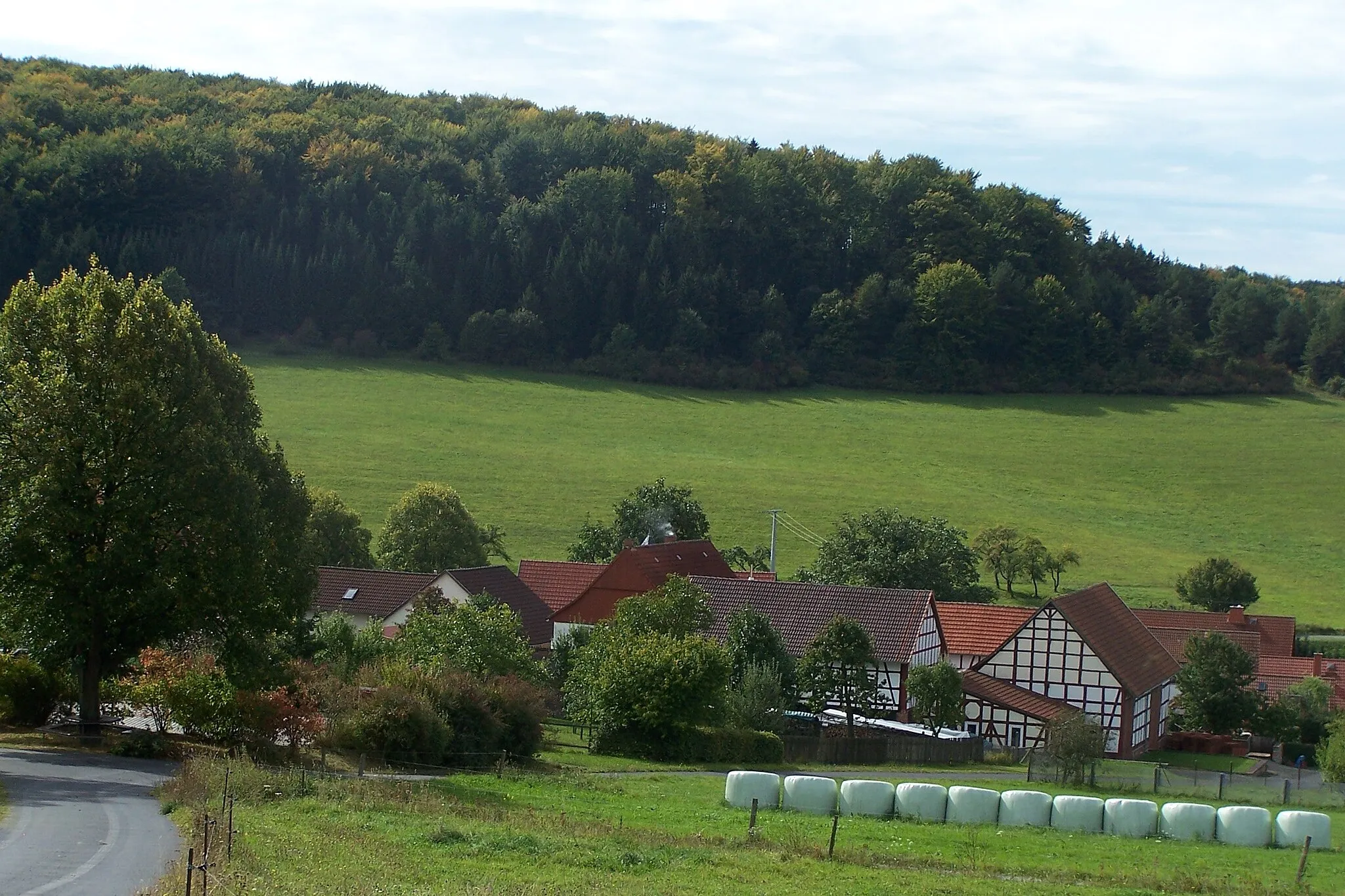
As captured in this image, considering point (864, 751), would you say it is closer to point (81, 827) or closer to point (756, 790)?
point (756, 790)

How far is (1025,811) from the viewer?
25.1 m

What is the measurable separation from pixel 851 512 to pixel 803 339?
41.6 m

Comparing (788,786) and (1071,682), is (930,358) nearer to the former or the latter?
(1071,682)

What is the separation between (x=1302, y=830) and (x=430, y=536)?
47.1m

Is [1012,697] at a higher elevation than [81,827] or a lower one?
lower

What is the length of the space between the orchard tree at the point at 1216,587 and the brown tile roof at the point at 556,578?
28.8 meters

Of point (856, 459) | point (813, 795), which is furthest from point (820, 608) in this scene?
point (856, 459)

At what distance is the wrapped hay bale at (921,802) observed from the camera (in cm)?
2477

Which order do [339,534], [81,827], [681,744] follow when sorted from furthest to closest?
[339,534], [681,744], [81,827]

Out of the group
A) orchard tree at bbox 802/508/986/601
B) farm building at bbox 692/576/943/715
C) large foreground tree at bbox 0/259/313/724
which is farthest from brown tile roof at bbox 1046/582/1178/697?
large foreground tree at bbox 0/259/313/724

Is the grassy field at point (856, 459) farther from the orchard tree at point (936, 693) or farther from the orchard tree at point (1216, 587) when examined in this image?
the orchard tree at point (936, 693)

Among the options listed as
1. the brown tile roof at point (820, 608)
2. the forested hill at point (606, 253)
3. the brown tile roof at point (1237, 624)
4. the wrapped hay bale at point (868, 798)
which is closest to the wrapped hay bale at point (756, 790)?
the wrapped hay bale at point (868, 798)

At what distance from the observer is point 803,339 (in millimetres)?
117938

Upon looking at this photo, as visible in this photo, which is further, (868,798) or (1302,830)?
A: (868,798)
